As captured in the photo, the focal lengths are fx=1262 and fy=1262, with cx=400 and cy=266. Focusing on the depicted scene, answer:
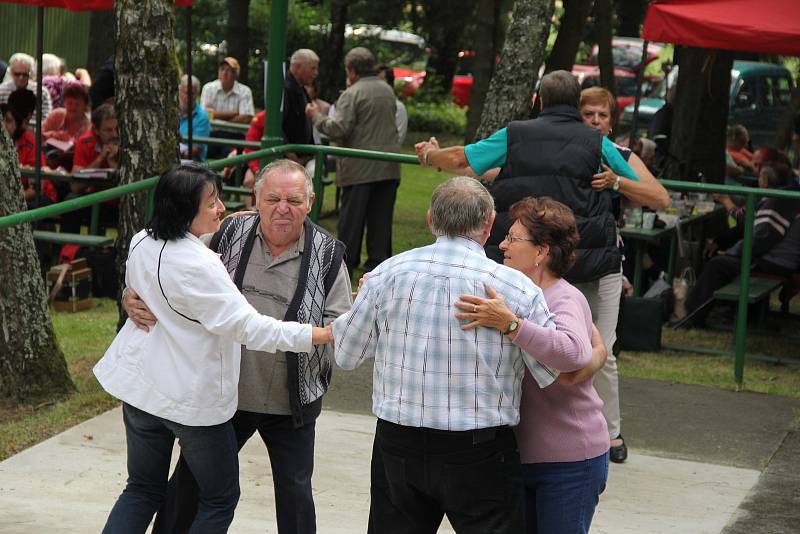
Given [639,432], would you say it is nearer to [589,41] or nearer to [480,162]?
[480,162]

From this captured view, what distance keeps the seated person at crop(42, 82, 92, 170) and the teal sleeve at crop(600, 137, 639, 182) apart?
7.12 meters

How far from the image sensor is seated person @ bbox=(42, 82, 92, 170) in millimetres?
11938

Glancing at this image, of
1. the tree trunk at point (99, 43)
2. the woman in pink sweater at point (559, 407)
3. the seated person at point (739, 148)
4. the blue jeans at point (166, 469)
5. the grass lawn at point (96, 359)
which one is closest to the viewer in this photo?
the woman in pink sweater at point (559, 407)

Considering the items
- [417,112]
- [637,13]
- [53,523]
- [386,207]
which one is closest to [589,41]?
[637,13]

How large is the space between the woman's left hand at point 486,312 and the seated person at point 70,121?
8.78 meters

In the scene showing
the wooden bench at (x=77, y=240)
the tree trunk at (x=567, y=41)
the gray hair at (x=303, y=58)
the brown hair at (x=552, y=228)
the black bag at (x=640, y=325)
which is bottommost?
the black bag at (x=640, y=325)

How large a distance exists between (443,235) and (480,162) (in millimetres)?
2095

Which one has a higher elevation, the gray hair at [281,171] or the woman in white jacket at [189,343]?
the gray hair at [281,171]

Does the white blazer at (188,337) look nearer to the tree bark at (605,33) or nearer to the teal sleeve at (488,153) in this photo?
the teal sleeve at (488,153)

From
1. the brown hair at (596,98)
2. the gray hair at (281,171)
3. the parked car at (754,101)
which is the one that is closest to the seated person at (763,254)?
the brown hair at (596,98)

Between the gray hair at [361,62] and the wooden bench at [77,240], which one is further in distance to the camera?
the gray hair at [361,62]

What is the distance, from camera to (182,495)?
4262 millimetres

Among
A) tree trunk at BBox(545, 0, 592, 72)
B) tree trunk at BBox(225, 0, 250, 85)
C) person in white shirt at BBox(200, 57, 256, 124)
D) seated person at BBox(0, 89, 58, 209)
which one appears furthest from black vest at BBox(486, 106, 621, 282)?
tree trunk at BBox(225, 0, 250, 85)

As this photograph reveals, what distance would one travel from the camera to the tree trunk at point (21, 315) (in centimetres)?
643
